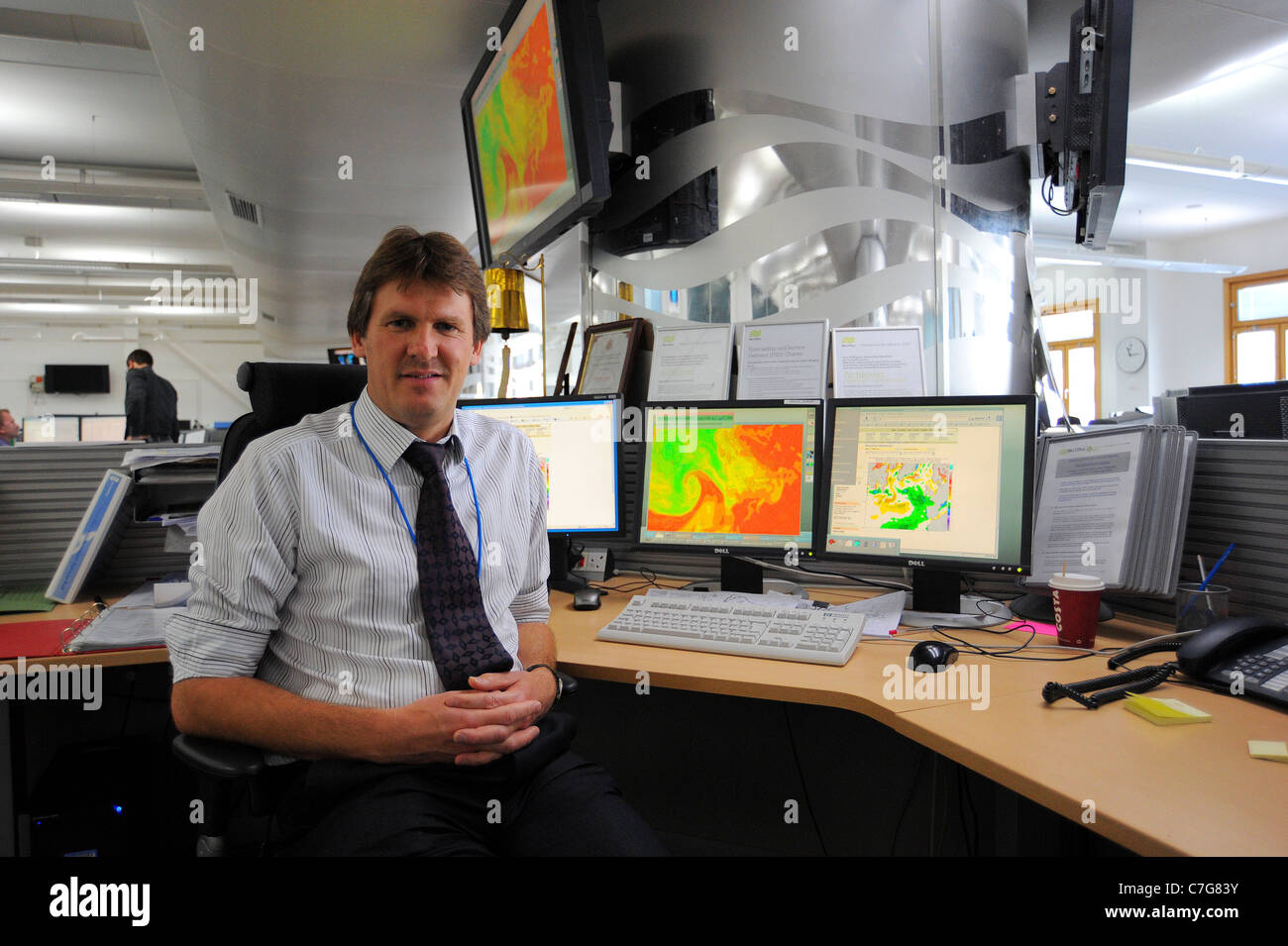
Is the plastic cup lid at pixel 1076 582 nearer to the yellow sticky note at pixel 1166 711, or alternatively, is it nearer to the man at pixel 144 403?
the yellow sticky note at pixel 1166 711

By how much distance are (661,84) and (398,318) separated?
2.29 metres

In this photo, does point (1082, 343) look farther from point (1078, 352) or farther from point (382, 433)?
point (382, 433)

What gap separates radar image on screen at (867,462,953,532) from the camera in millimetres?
1659

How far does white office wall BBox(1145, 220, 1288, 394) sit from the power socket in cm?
947

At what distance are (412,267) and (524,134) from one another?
1.68 metres

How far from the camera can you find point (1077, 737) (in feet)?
3.52

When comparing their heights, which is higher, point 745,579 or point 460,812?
point 745,579

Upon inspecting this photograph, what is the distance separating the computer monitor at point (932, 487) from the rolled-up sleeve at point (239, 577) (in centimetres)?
109

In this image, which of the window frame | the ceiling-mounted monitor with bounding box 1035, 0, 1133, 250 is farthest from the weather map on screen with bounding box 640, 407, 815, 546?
the window frame

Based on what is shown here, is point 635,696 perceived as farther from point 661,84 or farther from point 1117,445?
point 661,84

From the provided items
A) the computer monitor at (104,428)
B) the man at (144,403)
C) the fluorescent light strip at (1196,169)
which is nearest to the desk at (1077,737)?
the fluorescent light strip at (1196,169)

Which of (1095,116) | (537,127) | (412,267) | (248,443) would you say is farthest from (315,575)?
(1095,116)

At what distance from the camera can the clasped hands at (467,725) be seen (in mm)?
1189
